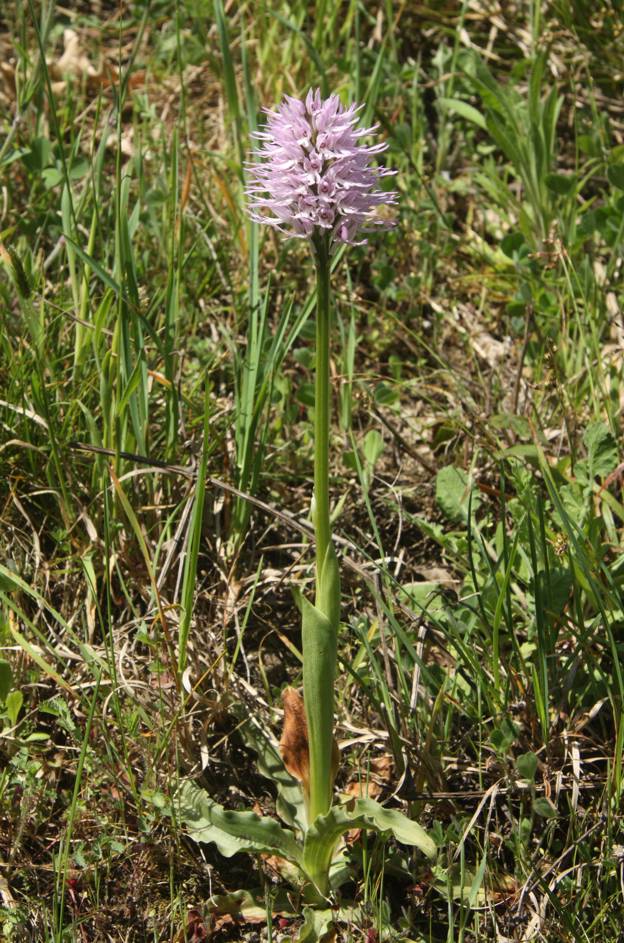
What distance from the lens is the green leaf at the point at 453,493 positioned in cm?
249

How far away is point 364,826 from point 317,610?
44 centimetres

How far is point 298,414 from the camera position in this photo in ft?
9.47

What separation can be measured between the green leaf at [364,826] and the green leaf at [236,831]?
57 mm

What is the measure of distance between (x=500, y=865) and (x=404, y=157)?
2358 mm

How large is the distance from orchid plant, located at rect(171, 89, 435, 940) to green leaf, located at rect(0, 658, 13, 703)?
1.38 ft

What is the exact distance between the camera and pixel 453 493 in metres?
2.50

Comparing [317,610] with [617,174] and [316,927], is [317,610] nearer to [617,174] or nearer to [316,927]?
[316,927]

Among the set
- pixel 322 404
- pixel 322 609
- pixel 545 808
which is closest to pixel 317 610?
pixel 322 609

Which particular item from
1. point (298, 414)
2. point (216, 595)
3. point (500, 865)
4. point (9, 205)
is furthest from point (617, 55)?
point (500, 865)

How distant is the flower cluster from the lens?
1.51 m

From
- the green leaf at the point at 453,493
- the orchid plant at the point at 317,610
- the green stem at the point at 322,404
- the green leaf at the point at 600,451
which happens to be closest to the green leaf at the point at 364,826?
the orchid plant at the point at 317,610

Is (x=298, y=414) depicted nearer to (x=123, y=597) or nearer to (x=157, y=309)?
(x=157, y=309)

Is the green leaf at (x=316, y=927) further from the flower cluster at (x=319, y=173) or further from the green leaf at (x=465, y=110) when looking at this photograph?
the green leaf at (x=465, y=110)

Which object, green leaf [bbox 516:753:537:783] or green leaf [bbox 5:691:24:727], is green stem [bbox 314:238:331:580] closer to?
green leaf [bbox 516:753:537:783]
